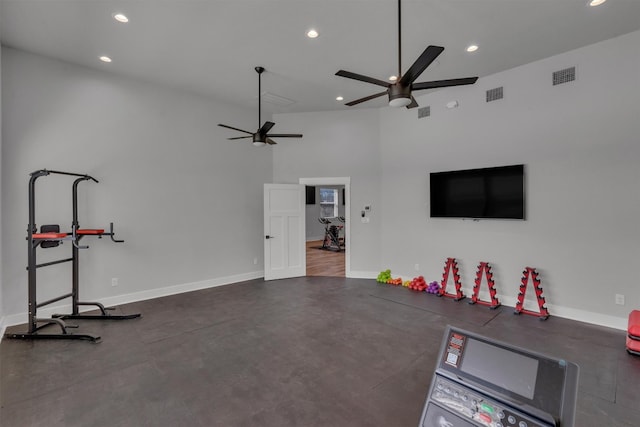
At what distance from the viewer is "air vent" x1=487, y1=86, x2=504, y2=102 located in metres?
4.68

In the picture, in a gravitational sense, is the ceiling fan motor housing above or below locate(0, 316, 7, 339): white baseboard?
above

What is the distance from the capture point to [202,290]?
18.2ft

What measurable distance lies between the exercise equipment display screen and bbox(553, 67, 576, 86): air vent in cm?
481

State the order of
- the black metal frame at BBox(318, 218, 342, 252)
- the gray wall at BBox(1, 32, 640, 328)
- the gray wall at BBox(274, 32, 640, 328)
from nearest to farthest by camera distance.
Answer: the gray wall at BBox(274, 32, 640, 328) → the gray wall at BBox(1, 32, 640, 328) → the black metal frame at BBox(318, 218, 342, 252)

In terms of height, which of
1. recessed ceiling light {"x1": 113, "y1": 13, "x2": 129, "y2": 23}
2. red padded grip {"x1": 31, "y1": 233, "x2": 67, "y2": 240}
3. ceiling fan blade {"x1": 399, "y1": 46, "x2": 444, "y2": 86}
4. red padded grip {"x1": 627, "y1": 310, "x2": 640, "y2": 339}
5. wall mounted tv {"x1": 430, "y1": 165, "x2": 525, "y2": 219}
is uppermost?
recessed ceiling light {"x1": 113, "y1": 13, "x2": 129, "y2": 23}

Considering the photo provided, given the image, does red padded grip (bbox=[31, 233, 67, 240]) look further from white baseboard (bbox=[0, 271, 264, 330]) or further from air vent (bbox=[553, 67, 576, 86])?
air vent (bbox=[553, 67, 576, 86])

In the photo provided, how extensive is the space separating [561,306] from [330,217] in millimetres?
9692

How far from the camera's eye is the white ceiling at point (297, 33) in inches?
Answer: 123

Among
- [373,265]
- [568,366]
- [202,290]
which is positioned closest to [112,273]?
[202,290]

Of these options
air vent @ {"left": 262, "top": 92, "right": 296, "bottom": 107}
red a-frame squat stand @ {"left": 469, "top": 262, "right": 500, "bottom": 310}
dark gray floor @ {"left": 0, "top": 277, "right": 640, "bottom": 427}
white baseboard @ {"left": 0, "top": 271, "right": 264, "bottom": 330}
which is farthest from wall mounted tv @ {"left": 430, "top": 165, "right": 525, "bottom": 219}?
white baseboard @ {"left": 0, "top": 271, "right": 264, "bottom": 330}

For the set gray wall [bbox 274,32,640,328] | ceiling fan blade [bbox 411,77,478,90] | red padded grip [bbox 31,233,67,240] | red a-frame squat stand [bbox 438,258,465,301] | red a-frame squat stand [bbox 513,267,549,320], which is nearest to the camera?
ceiling fan blade [bbox 411,77,478,90]

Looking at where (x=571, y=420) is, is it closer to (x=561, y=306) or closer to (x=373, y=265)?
(x=561, y=306)

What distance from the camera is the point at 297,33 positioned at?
3.59m

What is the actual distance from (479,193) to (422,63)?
3236 mm
